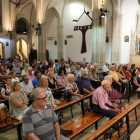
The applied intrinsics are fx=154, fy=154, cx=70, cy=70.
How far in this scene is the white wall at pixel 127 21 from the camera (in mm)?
13406

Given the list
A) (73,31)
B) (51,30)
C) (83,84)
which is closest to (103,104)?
(83,84)

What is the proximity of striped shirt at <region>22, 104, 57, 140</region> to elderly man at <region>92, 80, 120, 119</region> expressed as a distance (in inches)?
55.9

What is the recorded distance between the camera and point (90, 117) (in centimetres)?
310

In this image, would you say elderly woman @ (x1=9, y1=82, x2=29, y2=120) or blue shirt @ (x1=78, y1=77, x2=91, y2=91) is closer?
elderly woman @ (x1=9, y1=82, x2=29, y2=120)

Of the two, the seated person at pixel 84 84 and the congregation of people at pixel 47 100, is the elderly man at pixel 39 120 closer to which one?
the congregation of people at pixel 47 100

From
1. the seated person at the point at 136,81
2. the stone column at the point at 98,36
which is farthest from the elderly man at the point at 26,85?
the stone column at the point at 98,36

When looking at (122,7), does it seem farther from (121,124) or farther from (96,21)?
(121,124)

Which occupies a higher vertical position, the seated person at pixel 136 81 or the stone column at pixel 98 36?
the stone column at pixel 98 36

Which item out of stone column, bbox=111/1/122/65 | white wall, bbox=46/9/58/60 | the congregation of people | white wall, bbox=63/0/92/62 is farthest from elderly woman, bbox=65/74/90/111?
white wall, bbox=46/9/58/60

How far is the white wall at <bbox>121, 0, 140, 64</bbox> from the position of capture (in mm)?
13406

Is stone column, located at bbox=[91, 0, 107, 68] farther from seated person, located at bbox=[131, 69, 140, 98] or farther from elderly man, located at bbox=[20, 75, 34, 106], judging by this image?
elderly man, located at bbox=[20, 75, 34, 106]

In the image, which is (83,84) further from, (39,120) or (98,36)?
(98,36)

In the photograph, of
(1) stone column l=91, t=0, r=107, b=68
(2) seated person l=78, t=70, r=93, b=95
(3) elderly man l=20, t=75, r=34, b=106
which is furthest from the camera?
(1) stone column l=91, t=0, r=107, b=68

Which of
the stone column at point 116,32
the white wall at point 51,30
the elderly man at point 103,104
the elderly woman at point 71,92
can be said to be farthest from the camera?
the white wall at point 51,30
